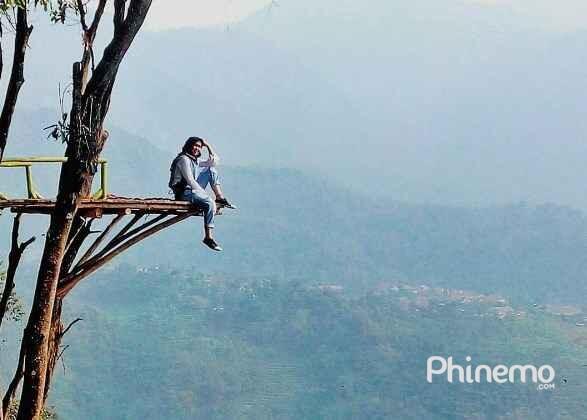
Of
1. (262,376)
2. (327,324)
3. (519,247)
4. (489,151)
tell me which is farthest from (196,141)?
(489,151)

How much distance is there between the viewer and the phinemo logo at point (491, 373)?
84875 millimetres

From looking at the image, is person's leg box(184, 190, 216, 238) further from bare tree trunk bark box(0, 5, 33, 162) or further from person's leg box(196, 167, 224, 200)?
bare tree trunk bark box(0, 5, 33, 162)

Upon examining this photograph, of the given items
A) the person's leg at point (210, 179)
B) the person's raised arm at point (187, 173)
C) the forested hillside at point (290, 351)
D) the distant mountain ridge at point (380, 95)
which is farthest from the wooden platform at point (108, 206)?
the distant mountain ridge at point (380, 95)

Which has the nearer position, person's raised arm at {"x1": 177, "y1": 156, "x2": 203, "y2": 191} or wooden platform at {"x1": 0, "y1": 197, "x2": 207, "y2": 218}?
wooden platform at {"x1": 0, "y1": 197, "x2": 207, "y2": 218}

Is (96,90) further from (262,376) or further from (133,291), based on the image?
(133,291)

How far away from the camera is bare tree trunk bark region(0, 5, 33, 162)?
4.42 m

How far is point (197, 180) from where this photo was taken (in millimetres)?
6109

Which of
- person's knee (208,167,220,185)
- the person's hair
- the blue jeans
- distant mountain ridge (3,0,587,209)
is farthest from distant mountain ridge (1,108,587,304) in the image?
the blue jeans

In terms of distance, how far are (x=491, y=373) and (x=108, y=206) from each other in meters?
90.4

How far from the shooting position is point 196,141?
5.90 meters

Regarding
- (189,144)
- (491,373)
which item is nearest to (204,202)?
(189,144)

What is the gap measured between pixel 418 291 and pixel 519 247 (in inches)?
831

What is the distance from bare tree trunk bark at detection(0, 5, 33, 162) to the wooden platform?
1.31 feet

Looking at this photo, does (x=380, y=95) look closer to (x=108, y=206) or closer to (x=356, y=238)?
(x=356, y=238)
